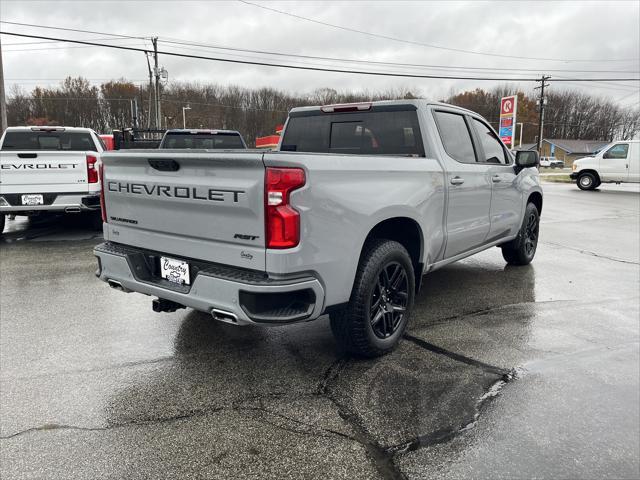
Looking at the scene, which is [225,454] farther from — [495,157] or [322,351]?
[495,157]

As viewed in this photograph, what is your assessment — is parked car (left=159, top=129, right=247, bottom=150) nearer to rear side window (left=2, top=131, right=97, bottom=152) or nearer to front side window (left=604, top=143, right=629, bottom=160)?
rear side window (left=2, top=131, right=97, bottom=152)

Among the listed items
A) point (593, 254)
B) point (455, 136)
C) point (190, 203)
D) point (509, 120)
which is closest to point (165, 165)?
point (190, 203)

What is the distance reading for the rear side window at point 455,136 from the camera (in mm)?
4414

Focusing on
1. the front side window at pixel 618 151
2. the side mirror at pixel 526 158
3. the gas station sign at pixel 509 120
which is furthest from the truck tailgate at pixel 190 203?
the gas station sign at pixel 509 120

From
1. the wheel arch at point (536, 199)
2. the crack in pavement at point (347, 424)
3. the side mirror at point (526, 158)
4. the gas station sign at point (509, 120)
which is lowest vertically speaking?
the crack in pavement at point (347, 424)

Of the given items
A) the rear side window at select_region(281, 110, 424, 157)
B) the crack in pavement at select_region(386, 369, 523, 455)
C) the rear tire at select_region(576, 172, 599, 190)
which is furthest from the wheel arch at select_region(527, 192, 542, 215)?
the rear tire at select_region(576, 172, 599, 190)

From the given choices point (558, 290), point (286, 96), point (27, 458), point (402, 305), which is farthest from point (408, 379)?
point (286, 96)

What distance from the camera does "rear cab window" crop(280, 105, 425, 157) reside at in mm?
4211

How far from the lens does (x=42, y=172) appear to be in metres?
7.65

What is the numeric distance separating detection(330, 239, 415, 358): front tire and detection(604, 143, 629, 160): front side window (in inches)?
765

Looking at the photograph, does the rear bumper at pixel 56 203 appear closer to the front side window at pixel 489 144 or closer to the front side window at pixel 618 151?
the front side window at pixel 489 144

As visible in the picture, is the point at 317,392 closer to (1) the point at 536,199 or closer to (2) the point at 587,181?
(1) the point at 536,199

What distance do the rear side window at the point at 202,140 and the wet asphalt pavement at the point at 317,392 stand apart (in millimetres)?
5115

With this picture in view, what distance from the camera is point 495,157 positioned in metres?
5.42
